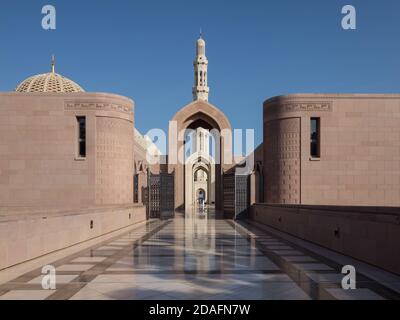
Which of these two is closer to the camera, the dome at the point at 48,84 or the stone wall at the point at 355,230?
the stone wall at the point at 355,230

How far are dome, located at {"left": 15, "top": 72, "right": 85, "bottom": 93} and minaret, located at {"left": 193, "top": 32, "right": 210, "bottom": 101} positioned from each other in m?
23.4

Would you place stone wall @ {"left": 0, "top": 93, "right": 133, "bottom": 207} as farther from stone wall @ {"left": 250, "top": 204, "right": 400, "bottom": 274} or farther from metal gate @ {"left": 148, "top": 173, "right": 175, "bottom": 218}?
stone wall @ {"left": 250, "top": 204, "right": 400, "bottom": 274}

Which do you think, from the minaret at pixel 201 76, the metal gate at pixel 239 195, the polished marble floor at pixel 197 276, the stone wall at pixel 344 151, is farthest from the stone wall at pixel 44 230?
the minaret at pixel 201 76

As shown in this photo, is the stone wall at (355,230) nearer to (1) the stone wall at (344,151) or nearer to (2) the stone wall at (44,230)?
(1) the stone wall at (344,151)

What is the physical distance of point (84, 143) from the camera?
19.0 m

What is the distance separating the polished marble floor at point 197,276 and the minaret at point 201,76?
4335 centimetres

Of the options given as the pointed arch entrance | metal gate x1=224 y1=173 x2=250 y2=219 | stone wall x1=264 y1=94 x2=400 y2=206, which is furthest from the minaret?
stone wall x1=264 y1=94 x2=400 y2=206

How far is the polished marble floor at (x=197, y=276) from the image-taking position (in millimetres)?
5461

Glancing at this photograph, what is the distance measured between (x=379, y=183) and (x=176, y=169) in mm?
10867

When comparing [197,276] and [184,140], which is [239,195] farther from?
[197,276]

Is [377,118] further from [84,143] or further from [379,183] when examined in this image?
[84,143]

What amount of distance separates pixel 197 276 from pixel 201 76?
48190 mm

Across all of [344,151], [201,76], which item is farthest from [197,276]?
[201,76]
